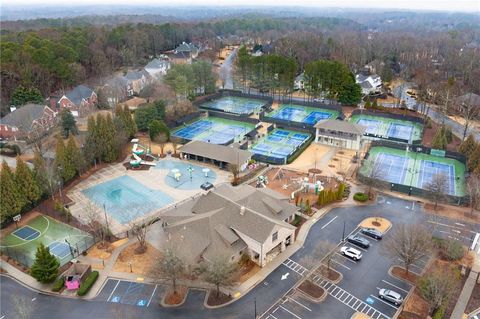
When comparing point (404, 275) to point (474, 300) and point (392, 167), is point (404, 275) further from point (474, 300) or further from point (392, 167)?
point (392, 167)

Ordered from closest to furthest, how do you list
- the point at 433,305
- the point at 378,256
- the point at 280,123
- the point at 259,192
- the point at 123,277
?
the point at 433,305 < the point at 123,277 < the point at 378,256 < the point at 259,192 < the point at 280,123

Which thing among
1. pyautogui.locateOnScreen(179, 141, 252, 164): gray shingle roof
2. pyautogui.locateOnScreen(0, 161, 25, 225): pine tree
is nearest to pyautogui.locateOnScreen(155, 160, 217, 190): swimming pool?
pyautogui.locateOnScreen(179, 141, 252, 164): gray shingle roof

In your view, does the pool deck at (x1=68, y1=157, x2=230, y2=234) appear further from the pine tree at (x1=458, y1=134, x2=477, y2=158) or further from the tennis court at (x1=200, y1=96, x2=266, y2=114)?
the pine tree at (x1=458, y1=134, x2=477, y2=158)

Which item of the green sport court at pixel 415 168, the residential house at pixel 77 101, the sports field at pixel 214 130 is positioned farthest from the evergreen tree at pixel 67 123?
the green sport court at pixel 415 168

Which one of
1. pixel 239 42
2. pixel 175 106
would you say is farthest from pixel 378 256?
pixel 239 42

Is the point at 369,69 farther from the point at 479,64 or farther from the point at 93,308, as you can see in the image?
the point at 93,308

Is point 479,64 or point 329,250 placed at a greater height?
point 479,64

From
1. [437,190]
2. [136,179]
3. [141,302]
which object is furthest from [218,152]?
[437,190]

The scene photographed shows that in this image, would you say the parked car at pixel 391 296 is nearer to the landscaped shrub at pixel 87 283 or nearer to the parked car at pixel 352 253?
the parked car at pixel 352 253
